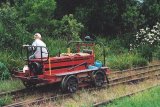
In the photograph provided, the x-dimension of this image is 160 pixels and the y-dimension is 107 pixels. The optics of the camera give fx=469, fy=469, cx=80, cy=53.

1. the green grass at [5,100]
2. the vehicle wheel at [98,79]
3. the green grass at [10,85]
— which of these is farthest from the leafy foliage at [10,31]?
the green grass at [5,100]

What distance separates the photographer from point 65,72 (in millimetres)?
15875

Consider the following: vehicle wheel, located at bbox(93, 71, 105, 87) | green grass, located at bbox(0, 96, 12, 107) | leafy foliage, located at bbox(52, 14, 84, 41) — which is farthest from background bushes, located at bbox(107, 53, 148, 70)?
green grass, located at bbox(0, 96, 12, 107)

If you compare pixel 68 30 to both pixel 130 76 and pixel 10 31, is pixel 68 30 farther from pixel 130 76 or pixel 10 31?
pixel 130 76

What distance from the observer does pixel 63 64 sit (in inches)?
627

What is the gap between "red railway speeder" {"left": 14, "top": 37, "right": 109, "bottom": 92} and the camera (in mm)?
15172

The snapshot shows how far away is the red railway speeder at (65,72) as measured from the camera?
1517 cm

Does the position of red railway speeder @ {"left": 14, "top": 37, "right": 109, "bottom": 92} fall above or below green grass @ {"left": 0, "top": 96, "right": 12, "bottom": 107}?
above

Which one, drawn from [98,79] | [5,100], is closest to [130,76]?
[98,79]

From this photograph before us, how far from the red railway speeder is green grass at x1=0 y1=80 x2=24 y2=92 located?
0.64 m

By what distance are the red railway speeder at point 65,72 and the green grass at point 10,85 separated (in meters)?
0.64

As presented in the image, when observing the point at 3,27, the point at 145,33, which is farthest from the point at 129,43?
the point at 3,27

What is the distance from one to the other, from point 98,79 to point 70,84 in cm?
161

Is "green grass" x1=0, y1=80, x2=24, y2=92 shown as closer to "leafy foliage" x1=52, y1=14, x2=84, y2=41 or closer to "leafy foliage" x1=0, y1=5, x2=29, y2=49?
"leafy foliage" x1=0, y1=5, x2=29, y2=49

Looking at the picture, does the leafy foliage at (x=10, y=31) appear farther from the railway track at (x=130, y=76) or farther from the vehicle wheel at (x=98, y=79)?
the vehicle wheel at (x=98, y=79)
